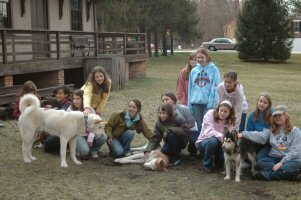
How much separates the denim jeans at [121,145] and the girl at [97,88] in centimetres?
64

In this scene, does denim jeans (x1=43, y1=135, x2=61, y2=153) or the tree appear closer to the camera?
denim jeans (x1=43, y1=135, x2=61, y2=153)

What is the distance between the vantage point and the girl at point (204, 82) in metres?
6.93

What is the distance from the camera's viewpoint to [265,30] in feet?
116

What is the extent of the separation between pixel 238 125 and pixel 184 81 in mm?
1569

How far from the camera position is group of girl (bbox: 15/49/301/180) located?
5.85 m

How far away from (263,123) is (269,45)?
3090cm

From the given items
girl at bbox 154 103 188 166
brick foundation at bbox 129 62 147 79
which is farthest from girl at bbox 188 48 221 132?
brick foundation at bbox 129 62 147 79

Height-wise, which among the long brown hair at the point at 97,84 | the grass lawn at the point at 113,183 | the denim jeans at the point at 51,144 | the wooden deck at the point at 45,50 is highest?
the wooden deck at the point at 45,50

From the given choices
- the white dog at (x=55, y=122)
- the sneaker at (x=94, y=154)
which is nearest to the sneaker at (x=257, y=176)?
the white dog at (x=55, y=122)

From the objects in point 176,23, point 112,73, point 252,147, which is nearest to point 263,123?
point 252,147

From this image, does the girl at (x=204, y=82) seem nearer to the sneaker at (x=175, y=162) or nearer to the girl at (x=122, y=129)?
the sneaker at (x=175, y=162)

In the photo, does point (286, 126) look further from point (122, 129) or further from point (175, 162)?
point (122, 129)

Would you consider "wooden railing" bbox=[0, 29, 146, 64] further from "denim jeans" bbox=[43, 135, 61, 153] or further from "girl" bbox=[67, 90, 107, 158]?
"girl" bbox=[67, 90, 107, 158]

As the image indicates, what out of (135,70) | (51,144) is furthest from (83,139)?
(135,70)
